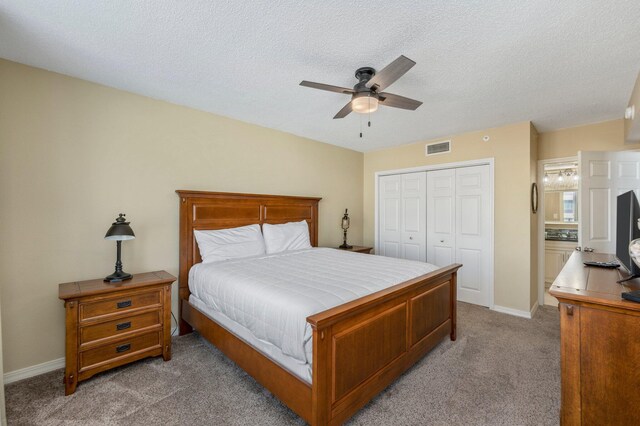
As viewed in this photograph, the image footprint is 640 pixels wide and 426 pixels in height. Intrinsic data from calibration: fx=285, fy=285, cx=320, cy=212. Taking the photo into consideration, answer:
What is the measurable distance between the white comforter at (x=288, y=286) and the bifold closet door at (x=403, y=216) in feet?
6.24

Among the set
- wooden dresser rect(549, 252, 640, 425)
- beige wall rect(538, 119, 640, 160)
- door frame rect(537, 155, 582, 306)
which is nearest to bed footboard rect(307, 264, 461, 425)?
wooden dresser rect(549, 252, 640, 425)

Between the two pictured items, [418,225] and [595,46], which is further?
[418,225]

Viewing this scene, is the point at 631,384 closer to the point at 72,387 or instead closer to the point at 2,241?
the point at 72,387

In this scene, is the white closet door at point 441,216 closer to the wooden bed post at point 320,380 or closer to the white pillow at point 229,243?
the white pillow at point 229,243

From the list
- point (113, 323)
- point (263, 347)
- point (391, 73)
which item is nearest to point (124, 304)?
point (113, 323)

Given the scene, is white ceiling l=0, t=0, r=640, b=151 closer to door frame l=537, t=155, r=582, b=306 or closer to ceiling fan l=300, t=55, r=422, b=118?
ceiling fan l=300, t=55, r=422, b=118

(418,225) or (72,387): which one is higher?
(418,225)

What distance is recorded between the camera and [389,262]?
297 cm

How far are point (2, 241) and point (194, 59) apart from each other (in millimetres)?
2045

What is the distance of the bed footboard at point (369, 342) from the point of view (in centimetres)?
157

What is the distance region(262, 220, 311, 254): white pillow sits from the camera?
363cm

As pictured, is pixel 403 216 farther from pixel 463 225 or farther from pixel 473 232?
pixel 473 232

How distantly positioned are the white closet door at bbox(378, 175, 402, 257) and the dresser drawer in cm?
377

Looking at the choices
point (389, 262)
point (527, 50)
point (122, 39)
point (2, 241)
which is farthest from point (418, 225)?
point (2, 241)
